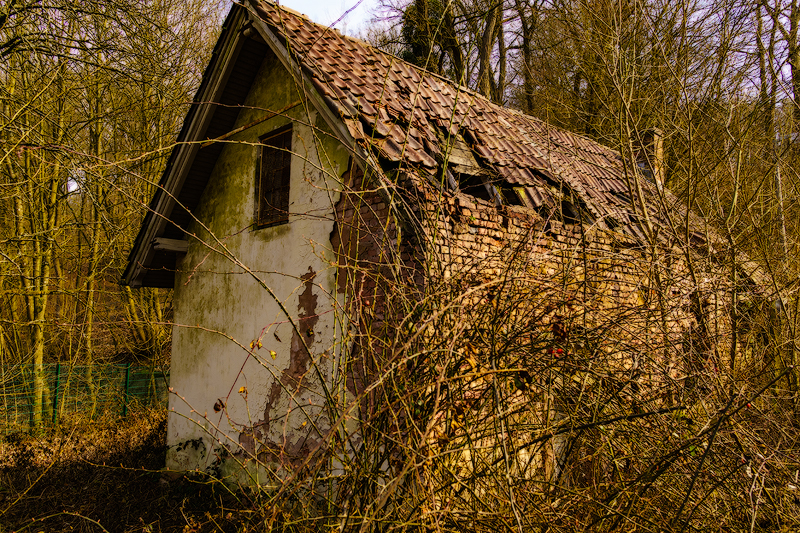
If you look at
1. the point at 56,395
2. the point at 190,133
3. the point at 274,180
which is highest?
the point at 190,133

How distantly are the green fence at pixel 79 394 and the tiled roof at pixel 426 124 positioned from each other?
23.7 ft

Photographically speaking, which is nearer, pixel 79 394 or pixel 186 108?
pixel 79 394

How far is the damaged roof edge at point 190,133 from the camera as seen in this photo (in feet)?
22.1

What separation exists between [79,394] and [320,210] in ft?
30.3

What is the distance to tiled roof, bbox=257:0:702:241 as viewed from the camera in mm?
4969

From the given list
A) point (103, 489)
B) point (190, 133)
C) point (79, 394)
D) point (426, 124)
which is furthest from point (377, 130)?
point (79, 394)

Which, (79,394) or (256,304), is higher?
(256,304)

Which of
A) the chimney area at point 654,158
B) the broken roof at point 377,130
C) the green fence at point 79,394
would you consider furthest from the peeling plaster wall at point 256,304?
the chimney area at point 654,158

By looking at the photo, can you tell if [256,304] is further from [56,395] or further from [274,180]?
[56,395]

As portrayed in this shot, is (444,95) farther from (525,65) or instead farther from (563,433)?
(525,65)

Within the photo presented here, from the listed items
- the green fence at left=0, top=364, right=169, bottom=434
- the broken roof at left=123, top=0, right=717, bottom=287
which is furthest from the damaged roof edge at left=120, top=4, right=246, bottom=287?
the green fence at left=0, top=364, right=169, bottom=434

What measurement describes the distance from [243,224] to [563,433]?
5.57 m

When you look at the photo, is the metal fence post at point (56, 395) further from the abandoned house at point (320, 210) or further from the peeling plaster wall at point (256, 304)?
the abandoned house at point (320, 210)

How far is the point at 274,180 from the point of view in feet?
22.6
